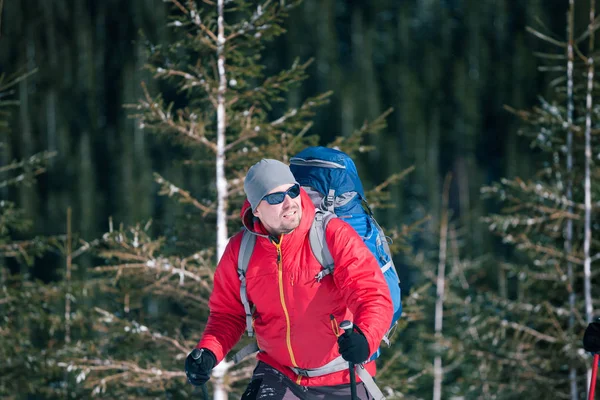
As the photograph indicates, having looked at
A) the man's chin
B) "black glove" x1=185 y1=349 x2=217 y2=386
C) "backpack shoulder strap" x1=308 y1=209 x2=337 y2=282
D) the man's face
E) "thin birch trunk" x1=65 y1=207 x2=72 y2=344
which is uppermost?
the man's face

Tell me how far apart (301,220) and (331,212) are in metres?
0.29

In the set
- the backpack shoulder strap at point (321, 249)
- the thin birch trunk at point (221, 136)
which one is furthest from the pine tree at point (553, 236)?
the backpack shoulder strap at point (321, 249)

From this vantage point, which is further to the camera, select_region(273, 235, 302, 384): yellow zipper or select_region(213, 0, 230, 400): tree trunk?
select_region(213, 0, 230, 400): tree trunk

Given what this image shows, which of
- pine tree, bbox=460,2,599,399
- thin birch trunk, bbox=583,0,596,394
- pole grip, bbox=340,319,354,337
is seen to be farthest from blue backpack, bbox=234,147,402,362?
thin birch trunk, bbox=583,0,596,394

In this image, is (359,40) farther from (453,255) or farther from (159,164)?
(453,255)

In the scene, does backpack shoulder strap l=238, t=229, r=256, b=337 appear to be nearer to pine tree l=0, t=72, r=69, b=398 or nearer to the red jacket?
the red jacket

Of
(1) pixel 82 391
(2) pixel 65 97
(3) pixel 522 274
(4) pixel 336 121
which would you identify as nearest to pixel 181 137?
(1) pixel 82 391

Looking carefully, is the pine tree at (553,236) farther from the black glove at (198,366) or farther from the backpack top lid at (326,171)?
the black glove at (198,366)

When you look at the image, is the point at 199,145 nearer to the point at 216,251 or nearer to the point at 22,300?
the point at 216,251

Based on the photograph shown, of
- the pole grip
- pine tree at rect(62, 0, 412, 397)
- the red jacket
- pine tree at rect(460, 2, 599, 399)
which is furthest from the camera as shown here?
pine tree at rect(460, 2, 599, 399)

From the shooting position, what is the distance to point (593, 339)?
13.9 feet

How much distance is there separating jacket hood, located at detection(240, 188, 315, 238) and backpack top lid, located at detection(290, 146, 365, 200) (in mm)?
345

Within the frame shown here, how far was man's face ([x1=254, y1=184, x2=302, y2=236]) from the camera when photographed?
4.09 metres

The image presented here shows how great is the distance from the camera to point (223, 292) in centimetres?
447
